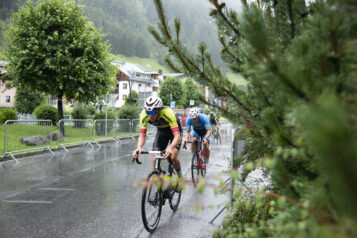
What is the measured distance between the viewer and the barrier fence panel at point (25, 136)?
10.9 meters

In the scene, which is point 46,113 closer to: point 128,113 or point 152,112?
point 128,113

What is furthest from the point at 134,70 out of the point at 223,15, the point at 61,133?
the point at 223,15

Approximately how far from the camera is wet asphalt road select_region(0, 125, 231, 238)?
14.7 ft

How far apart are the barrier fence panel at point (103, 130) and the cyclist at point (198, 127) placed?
28.0 feet

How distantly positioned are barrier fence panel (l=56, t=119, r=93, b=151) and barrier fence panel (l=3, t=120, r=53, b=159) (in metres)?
0.87

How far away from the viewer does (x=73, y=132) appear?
1473 cm

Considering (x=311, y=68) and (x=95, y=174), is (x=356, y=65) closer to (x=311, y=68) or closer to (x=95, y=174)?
(x=311, y=68)

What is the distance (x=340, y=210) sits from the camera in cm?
81

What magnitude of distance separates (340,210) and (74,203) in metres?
5.86

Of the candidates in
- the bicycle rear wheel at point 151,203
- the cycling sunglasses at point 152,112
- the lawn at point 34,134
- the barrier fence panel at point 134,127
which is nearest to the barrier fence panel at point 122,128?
the barrier fence panel at point 134,127

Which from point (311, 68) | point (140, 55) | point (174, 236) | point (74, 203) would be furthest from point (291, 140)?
point (140, 55)

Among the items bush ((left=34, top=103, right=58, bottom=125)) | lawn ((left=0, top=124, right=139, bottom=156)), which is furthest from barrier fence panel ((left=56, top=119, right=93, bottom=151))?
Answer: bush ((left=34, top=103, right=58, bottom=125))

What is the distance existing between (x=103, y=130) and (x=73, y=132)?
275 cm

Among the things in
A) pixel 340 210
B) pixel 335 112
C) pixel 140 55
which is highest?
pixel 140 55
